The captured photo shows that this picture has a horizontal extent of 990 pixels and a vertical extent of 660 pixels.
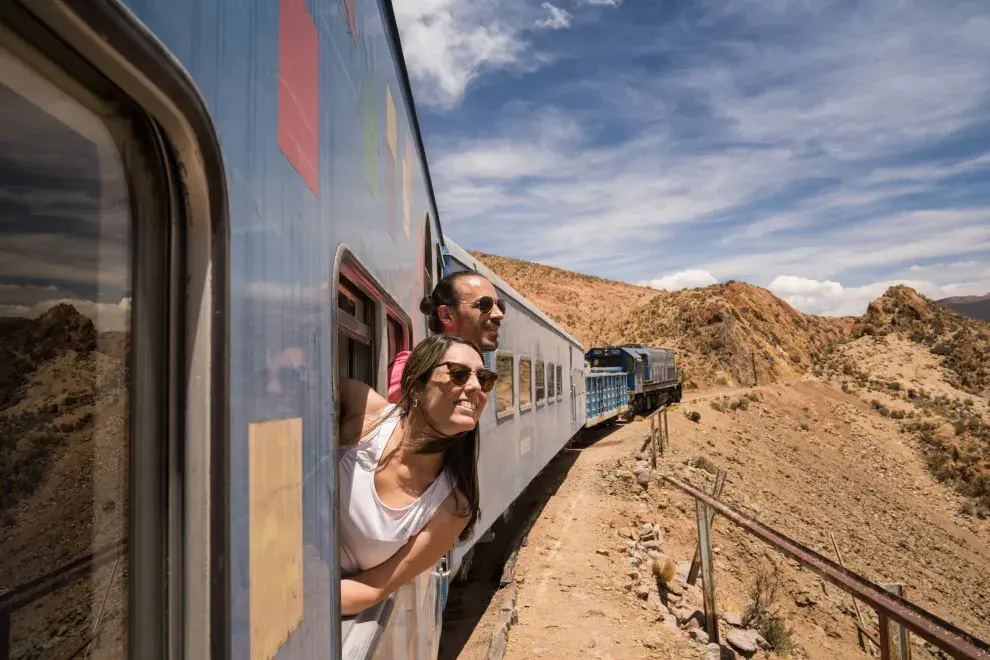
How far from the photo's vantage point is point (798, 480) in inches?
917

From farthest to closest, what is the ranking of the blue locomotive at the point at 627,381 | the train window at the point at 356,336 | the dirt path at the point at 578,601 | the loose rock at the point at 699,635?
the blue locomotive at the point at 627,381 < the loose rock at the point at 699,635 < the dirt path at the point at 578,601 < the train window at the point at 356,336

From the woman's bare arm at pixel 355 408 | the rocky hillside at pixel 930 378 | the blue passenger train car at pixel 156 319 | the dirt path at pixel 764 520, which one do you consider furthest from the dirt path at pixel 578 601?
the rocky hillside at pixel 930 378

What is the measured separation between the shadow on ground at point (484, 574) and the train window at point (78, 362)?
6.37m

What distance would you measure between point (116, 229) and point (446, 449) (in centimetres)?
131

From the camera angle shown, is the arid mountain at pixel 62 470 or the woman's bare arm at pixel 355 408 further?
the woman's bare arm at pixel 355 408

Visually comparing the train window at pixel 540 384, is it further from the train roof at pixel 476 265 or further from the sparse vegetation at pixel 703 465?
the sparse vegetation at pixel 703 465

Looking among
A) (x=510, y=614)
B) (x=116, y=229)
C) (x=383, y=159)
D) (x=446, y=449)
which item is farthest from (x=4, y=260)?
(x=510, y=614)

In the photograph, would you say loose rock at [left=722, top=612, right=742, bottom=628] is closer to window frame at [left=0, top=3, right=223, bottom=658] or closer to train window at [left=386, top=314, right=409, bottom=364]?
train window at [left=386, top=314, right=409, bottom=364]

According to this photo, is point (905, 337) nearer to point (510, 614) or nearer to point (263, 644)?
point (510, 614)

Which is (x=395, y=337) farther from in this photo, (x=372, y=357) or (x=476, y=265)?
(x=476, y=265)

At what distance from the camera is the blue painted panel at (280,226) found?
998 millimetres

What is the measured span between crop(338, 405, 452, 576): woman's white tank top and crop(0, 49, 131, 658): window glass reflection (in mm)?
1026

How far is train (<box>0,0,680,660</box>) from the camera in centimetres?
73

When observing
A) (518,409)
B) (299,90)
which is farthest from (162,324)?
(518,409)
